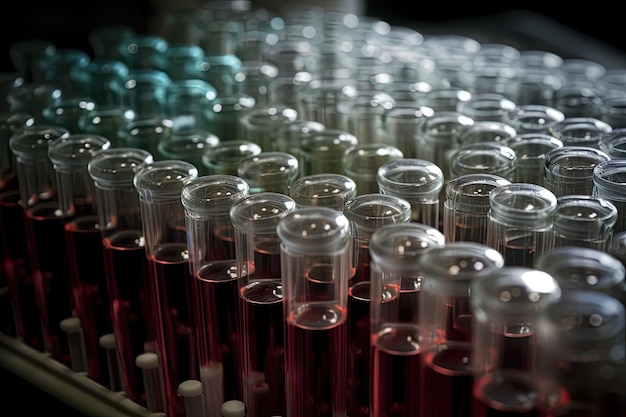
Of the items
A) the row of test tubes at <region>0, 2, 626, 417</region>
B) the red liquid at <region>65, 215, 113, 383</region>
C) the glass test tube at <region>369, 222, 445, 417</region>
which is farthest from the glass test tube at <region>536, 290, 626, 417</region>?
the red liquid at <region>65, 215, 113, 383</region>

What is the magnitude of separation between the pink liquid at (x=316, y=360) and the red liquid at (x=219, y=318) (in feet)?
0.26

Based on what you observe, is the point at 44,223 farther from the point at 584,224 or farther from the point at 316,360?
the point at 584,224

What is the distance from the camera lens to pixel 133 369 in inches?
34.8

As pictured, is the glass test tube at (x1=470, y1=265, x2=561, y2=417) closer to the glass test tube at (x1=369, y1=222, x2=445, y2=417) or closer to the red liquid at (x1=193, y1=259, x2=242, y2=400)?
the glass test tube at (x1=369, y1=222, x2=445, y2=417)

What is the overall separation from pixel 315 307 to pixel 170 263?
0.58 ft

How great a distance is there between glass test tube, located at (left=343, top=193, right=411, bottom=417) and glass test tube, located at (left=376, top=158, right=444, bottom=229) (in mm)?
33

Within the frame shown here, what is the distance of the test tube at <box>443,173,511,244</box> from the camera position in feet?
2.39

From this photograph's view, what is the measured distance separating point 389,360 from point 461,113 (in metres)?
0.46

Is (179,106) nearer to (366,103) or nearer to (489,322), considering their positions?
(366,103)

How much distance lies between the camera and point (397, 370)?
2.16ft

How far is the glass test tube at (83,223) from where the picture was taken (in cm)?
89

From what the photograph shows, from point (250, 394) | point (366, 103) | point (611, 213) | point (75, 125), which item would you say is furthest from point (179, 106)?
point (611, 213)

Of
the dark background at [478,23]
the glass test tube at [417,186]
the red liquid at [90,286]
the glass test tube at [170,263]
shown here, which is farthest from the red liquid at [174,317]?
the dark background at [478,23]

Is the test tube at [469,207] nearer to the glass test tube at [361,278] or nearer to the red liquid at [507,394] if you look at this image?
the glass test tube at [361,278]
